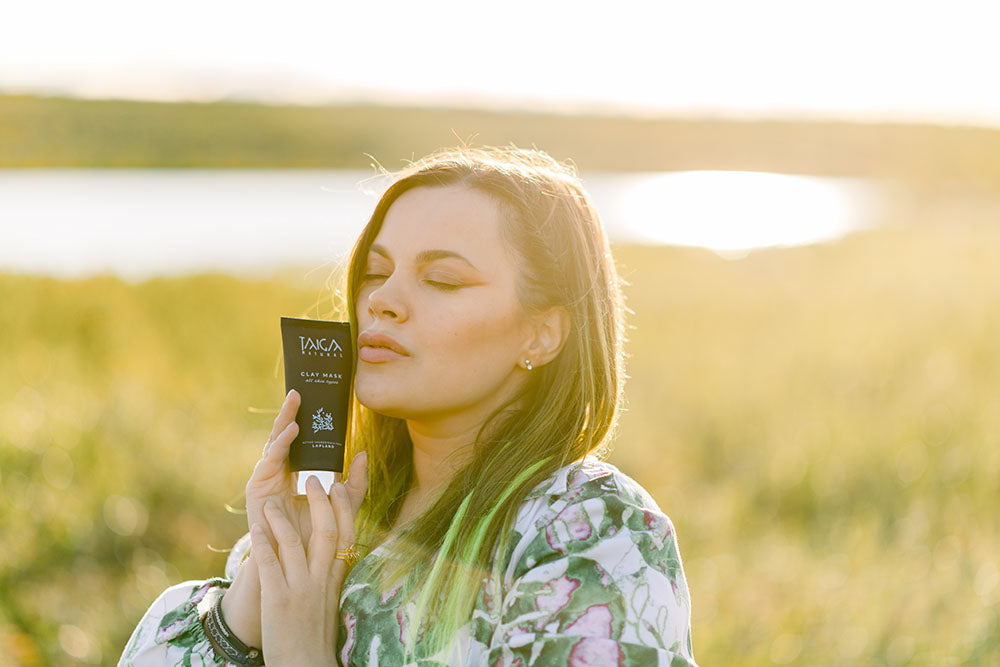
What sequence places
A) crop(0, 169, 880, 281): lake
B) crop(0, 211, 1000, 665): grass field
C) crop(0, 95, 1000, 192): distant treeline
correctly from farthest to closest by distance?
crop(0, 95, 1000, 192): distant treeline
crop(0, 169, 880, 281): lake
crop(0, 211, 1000, 665): grass field

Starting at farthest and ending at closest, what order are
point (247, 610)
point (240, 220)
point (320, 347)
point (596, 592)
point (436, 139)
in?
point (436, 139)
point (240, 220)
point (320, 347)
point (247, 610)
point (596, 592)

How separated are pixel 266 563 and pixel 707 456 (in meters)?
5.37

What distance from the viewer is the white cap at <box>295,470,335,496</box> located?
2.50 metres

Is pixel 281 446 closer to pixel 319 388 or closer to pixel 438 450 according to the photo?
pixel 319 388

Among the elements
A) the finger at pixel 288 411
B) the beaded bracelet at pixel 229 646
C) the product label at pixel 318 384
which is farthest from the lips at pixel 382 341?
the beaded bracelet at pixel 229 646

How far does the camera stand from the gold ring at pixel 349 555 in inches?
92.4

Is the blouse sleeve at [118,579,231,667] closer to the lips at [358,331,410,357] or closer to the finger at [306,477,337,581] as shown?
the finger at [306,477,337,581]

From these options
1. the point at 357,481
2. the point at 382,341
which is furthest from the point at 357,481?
the point at 382,341

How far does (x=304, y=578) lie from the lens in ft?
7.51

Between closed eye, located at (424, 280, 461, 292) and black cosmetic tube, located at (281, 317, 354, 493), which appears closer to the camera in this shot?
closed eye, located at (424, 280, 461, 292)

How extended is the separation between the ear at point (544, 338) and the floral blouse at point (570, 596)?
282 mm

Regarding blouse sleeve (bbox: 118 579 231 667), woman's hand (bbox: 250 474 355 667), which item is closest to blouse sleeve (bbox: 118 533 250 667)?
blouse sleeve (bbox: 118 579 231 667)

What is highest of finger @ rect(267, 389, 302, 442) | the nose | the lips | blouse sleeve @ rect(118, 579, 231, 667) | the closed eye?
the closed eye

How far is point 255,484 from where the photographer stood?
8.00 feet
